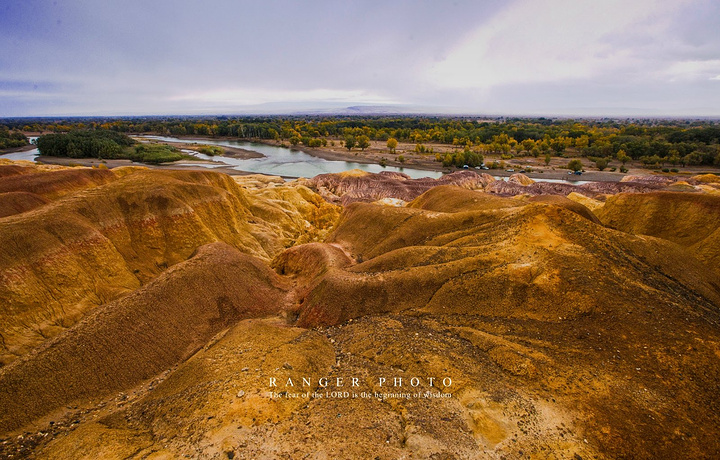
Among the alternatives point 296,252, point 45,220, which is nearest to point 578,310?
point 296,252

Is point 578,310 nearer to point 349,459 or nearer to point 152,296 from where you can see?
point 349,459

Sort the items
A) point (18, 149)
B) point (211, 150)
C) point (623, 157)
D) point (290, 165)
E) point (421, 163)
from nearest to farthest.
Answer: point (623, 157) → point (290, 165) → point (421, 163) → point (18, 149) → point (211, 150)

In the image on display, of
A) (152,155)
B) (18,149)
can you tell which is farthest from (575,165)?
(18,149)

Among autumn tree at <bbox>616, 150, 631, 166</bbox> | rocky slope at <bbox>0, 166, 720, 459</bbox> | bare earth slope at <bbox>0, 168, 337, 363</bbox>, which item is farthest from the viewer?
autumn tree at <bbox>616, 150, 631, 166</bbox>

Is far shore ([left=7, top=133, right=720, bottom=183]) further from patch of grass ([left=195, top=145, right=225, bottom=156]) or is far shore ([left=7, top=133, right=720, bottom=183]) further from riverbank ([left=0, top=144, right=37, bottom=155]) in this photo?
patch of grass ([left=195, top=145, right=225, bottom=156])

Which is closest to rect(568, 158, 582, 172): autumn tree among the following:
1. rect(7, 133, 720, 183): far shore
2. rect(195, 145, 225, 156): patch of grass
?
rect(7, 133, 720, 183): far shore

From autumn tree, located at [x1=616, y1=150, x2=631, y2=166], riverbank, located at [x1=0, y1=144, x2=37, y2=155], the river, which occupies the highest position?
riverbank, located at [x1=0, y1=144, x2=37, y2=155]

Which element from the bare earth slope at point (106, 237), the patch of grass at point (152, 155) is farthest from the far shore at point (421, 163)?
the bare earth slope at point (106, 237)

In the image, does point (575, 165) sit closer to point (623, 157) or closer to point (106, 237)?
point (623, 157)
